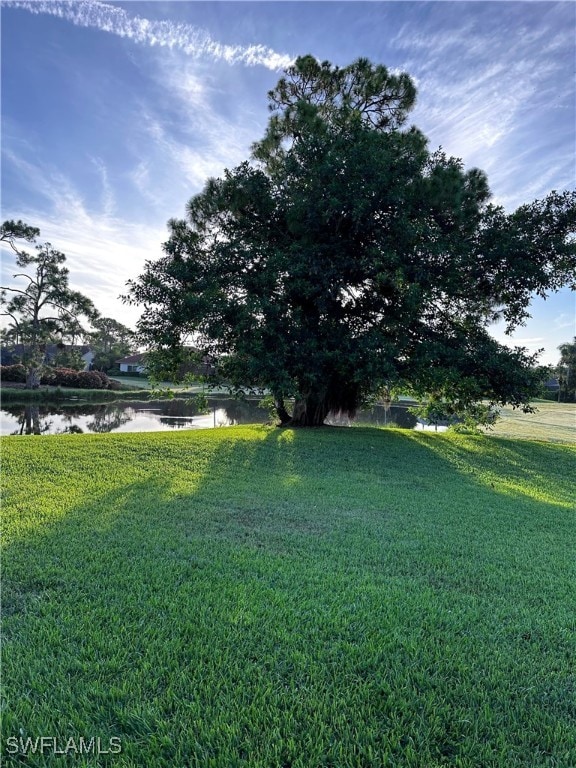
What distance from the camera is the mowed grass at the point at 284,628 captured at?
150 centimetres

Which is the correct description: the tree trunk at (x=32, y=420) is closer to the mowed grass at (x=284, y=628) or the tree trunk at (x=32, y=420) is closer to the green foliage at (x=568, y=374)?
the mowed grass at (x=284, y=628)

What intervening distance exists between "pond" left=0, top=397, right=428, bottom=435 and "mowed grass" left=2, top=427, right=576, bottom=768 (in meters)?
9.05

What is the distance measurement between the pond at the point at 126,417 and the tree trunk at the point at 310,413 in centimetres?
142

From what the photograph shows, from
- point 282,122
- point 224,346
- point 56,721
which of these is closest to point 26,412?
point 224,346

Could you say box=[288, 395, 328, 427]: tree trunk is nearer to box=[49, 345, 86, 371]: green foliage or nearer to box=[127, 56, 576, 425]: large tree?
box=[127, 56, 576, 425]: large tree

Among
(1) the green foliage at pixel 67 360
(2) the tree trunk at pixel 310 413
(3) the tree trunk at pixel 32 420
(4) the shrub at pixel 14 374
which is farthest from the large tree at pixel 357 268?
(4) the shrub at pixel 14 374

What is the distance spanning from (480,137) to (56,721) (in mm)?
10609

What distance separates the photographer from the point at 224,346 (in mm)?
10039

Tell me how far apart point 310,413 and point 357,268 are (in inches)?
170

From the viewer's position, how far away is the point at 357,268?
353 inches

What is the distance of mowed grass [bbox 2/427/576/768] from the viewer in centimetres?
150

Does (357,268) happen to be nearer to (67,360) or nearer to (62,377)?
(67,360)

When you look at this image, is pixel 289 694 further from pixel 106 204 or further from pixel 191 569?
pixel 106 204
